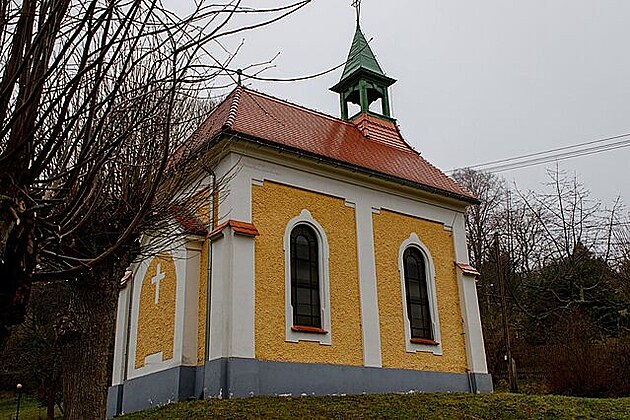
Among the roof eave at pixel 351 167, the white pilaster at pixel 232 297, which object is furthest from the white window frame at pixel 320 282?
the roof eave at pixel 351 167

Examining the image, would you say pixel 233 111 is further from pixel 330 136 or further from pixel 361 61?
pixel 361 61

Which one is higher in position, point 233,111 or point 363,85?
point 363,85

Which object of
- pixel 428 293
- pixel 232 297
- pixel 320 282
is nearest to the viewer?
pixel 232 297

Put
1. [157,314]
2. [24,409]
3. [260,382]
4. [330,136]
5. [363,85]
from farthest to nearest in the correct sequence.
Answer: [24,409]
[363,85]
[330,136]
[157,314]
[260,382]

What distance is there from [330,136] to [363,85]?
4.12m

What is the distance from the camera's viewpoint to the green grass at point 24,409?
27.0 metres

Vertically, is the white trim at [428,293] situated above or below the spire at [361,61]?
below

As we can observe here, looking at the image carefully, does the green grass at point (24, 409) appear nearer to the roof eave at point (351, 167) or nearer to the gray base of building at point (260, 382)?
the gray base of building at point (260, 382)

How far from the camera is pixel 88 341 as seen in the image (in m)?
7.98

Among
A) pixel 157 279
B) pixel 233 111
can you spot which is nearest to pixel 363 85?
pixel 233 111

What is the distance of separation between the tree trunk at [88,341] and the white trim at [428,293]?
857 centimetres

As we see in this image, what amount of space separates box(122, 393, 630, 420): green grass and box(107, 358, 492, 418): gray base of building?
761 mm

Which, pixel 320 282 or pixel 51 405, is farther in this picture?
pixel 51 405

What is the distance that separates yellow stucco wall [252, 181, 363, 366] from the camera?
42.1 ft
